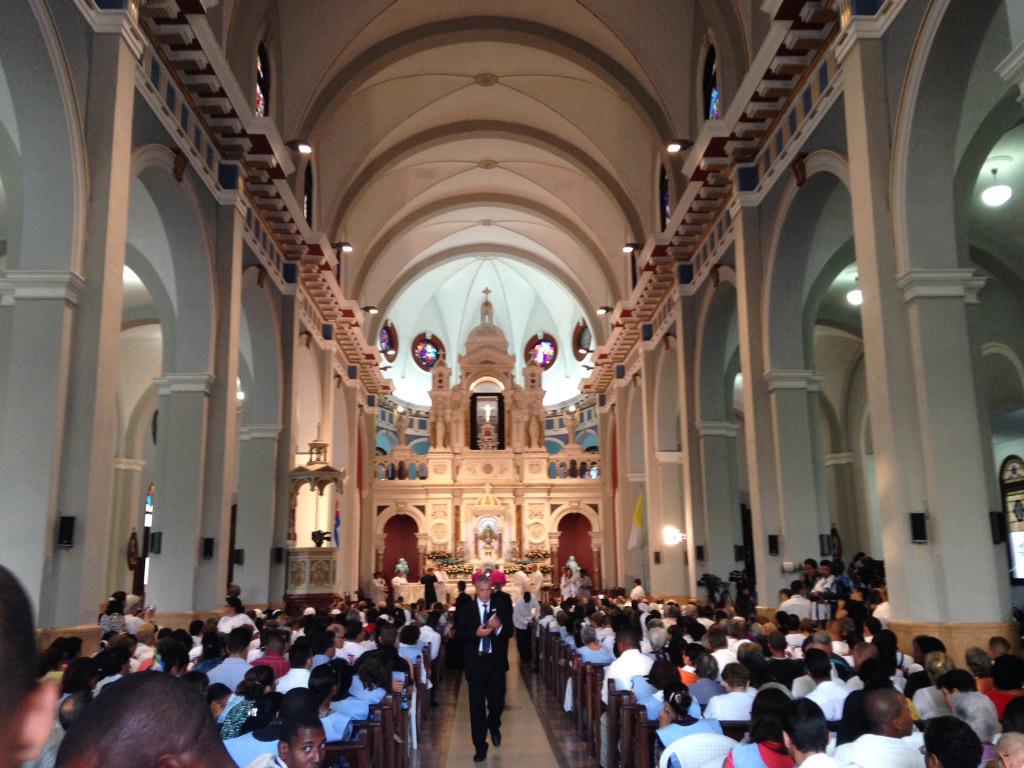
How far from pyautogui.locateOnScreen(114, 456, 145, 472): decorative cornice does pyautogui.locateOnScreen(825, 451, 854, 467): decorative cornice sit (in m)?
16.6

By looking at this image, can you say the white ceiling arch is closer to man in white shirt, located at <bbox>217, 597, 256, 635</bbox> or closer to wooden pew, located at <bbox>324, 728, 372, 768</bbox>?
man in white shirt, located at <bbox>217, 597, 256, 635</bbox>

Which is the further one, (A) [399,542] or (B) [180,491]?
(A) [399,542]

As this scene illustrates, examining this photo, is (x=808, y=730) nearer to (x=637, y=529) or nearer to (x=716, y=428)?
(x=716, y=428)

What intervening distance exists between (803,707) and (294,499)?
1328cm

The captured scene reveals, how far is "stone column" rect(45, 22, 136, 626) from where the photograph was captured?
7922mm

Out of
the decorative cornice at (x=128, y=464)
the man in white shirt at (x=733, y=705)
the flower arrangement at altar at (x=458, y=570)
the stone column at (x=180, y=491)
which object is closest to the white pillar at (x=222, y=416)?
the stone column at (x=180, y=491)

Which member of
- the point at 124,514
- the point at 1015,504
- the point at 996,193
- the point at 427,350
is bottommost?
the point at 1015,504

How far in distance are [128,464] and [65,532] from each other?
49.5 ft

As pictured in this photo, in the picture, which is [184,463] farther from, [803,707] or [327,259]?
[803,707]

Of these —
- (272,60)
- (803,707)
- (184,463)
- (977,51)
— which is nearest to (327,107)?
(272,60)

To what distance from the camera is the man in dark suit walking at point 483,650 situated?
8.35 m

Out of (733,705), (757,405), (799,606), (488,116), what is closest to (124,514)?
(488,116)

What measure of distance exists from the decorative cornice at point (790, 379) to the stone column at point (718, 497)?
4.21 meters

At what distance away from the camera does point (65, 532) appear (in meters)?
7.88
